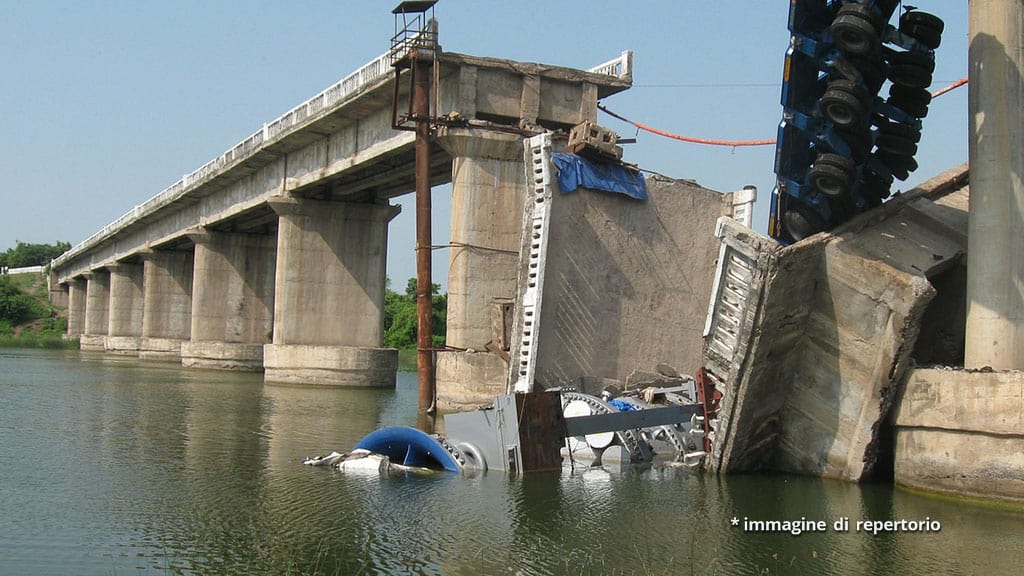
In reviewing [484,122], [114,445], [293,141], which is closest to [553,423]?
[114,445]

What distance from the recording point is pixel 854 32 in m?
15.3

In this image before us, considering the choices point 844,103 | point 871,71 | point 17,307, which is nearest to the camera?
point 844,103

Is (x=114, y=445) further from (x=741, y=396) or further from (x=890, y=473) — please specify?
(x=890, y=473)

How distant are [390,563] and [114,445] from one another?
11.0 meters

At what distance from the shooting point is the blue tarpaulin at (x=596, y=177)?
21312mm

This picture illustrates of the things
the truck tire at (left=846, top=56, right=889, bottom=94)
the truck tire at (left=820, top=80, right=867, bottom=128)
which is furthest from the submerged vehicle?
the truck tire at (left=846, top=56, right=889, bottom=94)

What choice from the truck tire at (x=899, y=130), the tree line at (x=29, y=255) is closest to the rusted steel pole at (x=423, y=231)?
→ the truck tire at (x=899, y=130)

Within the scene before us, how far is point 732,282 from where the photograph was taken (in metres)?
16.3

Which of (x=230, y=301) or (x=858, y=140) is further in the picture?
(x=230, y=301)

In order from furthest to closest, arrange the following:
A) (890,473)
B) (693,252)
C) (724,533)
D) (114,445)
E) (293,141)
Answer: (293,141)
(693,252)
(114,445)
(890,473)
(724,533)

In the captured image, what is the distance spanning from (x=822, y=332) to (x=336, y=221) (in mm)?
29582

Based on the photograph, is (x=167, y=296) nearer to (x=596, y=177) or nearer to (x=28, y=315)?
(x=596, y=177)

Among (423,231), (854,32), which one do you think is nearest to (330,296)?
(423,231)

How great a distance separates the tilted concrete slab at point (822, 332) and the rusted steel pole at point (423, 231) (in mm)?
12131
